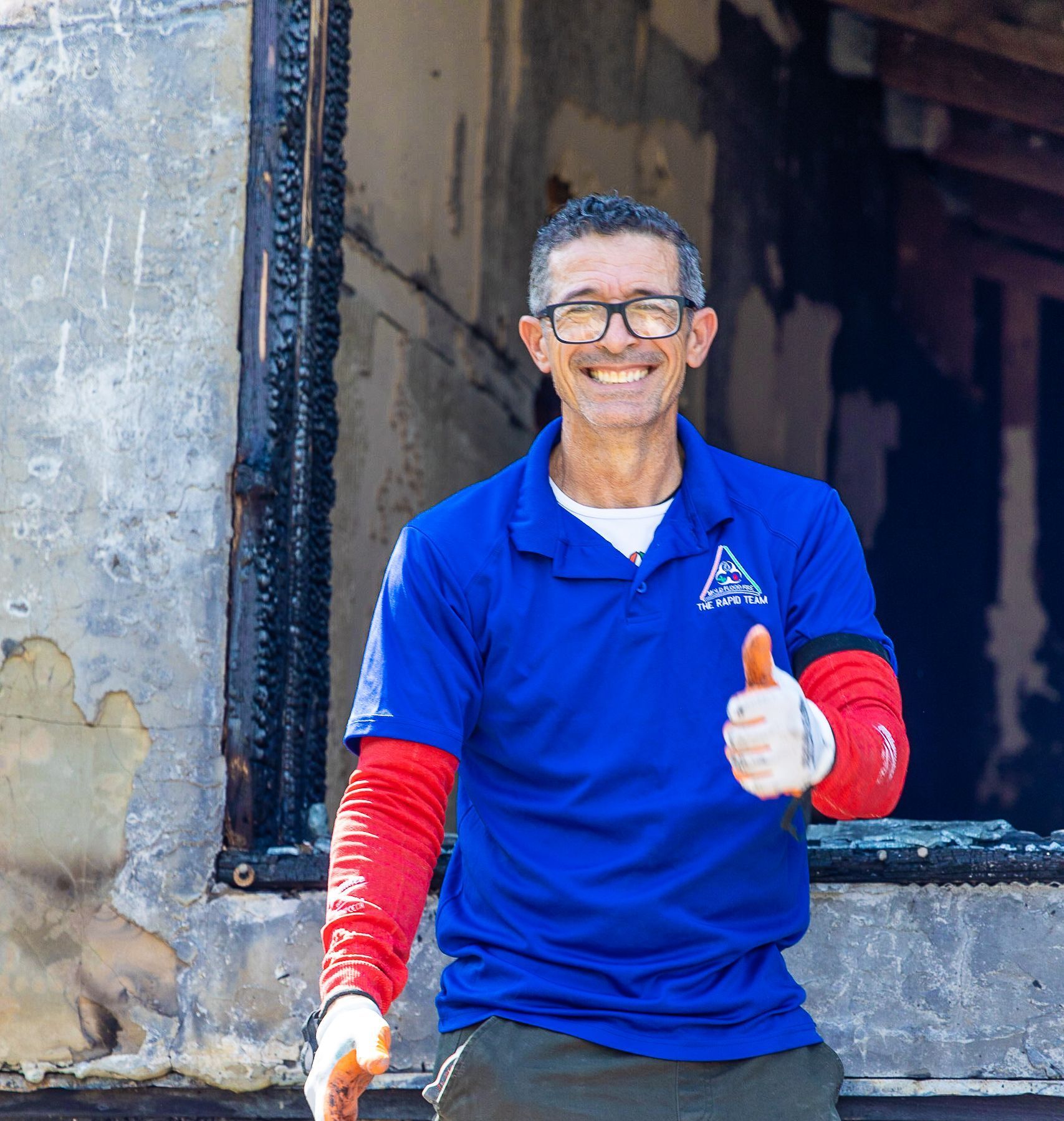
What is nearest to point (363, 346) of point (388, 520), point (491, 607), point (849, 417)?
point (388, 520)

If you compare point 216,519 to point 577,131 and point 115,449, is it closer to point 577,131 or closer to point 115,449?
point 115,449

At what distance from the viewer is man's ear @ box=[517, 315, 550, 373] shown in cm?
199

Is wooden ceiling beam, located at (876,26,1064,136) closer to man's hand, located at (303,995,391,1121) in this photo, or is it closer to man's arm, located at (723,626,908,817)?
man's arm, located at (723,626,908,817)

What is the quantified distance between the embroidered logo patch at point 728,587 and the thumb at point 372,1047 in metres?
0.63

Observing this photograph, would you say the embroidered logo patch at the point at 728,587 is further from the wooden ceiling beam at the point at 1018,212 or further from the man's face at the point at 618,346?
the wooden ceiling beam at the point at 1018,212

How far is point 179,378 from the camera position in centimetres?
256

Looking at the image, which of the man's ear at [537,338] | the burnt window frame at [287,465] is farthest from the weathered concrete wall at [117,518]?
the man's ear at [537,338]

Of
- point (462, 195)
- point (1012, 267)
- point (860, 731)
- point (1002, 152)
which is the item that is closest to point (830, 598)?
point (860, 731)

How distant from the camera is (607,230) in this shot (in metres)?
1.95

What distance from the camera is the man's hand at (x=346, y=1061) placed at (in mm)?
1504

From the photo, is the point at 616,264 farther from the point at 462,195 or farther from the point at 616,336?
the point at 462,195

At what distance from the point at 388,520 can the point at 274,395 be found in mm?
970

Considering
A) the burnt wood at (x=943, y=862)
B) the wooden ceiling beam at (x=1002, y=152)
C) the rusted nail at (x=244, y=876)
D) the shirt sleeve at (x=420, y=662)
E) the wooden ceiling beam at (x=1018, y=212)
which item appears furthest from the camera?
the wooden ceiling beam at (x=1018, y=212)

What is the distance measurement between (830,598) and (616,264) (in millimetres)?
518
